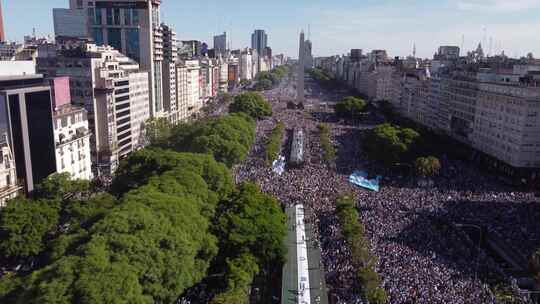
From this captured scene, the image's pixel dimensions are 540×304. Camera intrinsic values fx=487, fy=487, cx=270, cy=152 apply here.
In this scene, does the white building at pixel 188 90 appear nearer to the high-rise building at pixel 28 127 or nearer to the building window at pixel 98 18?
the building window at pixel 98 18

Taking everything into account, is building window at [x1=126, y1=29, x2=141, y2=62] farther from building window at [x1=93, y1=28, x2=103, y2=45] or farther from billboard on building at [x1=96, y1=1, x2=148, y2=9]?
building window at [x1=93, y1=28, x2=103, y2=45]

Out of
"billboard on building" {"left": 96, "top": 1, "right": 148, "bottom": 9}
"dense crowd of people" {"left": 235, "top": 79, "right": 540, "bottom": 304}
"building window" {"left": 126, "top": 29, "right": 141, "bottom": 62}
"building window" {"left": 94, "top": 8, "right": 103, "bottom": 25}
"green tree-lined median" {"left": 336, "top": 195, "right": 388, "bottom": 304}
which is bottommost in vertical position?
"dense crowd of people" {"left": 235, "top": 79, "right": 540, "bottom": 304}

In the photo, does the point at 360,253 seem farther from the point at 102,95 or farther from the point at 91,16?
the point at 91,16

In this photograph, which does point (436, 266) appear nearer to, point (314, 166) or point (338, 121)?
point (314, 166)

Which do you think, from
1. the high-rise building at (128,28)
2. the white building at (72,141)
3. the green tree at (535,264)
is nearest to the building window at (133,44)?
the high-rise building at (128,28)

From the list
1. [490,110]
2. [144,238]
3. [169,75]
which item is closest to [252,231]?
[144,238]

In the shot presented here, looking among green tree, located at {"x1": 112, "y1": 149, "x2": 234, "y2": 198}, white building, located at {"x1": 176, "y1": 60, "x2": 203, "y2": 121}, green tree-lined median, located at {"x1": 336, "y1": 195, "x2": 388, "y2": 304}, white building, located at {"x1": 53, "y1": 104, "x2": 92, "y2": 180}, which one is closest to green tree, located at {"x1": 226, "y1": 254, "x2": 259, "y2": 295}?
green tree-lined median, located at {"x1": 336, "y1": 195, "x2": 388, "y2": 304}

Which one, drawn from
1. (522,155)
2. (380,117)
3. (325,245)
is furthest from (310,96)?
(325,245)
